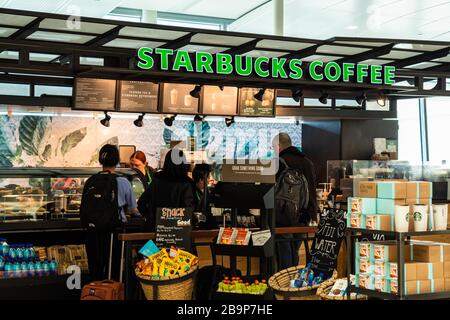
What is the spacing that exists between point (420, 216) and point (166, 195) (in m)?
2.49

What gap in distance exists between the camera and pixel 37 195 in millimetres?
7461

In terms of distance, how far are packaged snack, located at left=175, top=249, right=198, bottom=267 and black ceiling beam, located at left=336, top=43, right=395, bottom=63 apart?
3.62 metres

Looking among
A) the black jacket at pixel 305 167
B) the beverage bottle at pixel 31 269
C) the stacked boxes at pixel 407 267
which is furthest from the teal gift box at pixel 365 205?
the beverage bottle at pixel 31 269

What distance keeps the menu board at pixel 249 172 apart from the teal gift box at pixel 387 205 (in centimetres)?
125

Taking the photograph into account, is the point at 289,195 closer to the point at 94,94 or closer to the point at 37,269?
the point at 37,269

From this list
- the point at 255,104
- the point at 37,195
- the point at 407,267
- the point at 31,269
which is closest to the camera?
the point at 407,267

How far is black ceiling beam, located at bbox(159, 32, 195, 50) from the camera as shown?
7.66 metres

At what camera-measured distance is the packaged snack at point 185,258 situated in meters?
5.94

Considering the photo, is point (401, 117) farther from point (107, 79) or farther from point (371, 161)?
point (107, 79)

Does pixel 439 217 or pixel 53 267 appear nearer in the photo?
pixel 439 217

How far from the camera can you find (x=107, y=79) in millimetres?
8852

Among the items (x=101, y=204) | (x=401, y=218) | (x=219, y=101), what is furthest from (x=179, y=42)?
(x=401, y=218)

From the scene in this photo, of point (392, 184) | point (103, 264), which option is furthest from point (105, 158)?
point (392, 184)

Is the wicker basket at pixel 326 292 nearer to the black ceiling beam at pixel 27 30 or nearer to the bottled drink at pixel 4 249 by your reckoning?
the bottled drink at pixel 4 249
